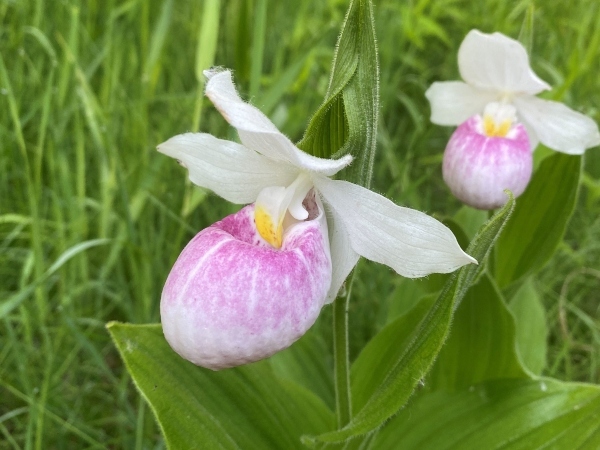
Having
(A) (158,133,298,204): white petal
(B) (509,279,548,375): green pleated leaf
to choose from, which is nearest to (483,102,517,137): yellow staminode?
(B) (509,279,548,375): green pleated leaf

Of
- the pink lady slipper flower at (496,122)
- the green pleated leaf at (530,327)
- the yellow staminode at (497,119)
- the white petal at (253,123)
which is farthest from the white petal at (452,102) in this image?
the white petal at (253,123)

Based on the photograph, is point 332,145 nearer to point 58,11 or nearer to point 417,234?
point 417,234

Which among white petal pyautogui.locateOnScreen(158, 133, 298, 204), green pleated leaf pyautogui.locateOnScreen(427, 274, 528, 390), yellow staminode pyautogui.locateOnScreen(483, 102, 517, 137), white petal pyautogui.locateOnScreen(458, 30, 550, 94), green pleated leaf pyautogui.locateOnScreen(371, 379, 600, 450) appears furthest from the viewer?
yellow staminode pyautogui.locateOnScreen(483, 102, 517, 137)

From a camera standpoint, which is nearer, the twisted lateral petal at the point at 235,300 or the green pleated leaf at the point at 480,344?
the twisted lateral petal at the point at 235,300

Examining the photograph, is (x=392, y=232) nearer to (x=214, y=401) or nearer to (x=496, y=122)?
(x=214, y=401)

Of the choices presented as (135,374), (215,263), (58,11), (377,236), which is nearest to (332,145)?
(377,236)

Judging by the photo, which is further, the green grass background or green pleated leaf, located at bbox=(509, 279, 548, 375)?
green pleated leaf, located at bbox=(509, 279, 548, 375)

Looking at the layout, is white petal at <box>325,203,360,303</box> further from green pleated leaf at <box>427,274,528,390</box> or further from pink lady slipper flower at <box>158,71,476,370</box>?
green pleated leaf at <box>427,274,528,390</box>

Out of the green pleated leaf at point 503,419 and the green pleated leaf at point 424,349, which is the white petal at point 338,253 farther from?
the green pleated leaf at point 503,419
